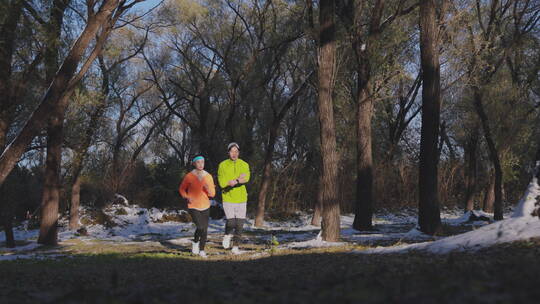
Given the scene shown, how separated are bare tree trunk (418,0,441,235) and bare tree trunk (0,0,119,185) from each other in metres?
7.72

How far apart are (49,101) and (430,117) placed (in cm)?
908

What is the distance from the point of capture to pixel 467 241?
619cm

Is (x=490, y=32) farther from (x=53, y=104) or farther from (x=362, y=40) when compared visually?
(x=53, y=104)

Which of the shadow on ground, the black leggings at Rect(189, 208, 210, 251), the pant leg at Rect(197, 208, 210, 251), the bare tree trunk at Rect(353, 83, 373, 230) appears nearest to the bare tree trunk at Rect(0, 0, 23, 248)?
the black leggings at Rect(189, 208, 210, 251)

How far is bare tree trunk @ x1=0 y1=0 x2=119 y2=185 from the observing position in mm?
10297

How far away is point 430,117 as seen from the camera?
40.5 feet

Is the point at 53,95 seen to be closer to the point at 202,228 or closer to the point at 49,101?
the point at 49,101

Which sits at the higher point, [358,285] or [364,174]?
[364,174]

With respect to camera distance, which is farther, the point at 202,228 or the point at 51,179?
the point at 51,179

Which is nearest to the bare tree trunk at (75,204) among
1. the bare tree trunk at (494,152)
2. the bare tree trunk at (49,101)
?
the bare tree trunk at (49,101)

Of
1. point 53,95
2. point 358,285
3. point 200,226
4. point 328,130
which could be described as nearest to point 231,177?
point 200,226

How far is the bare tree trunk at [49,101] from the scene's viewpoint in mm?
10297

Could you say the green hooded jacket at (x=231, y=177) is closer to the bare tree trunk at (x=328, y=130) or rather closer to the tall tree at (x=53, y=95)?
the bare tree trunk at (x=328, y=130)

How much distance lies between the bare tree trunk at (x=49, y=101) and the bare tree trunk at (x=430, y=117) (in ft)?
25.3
